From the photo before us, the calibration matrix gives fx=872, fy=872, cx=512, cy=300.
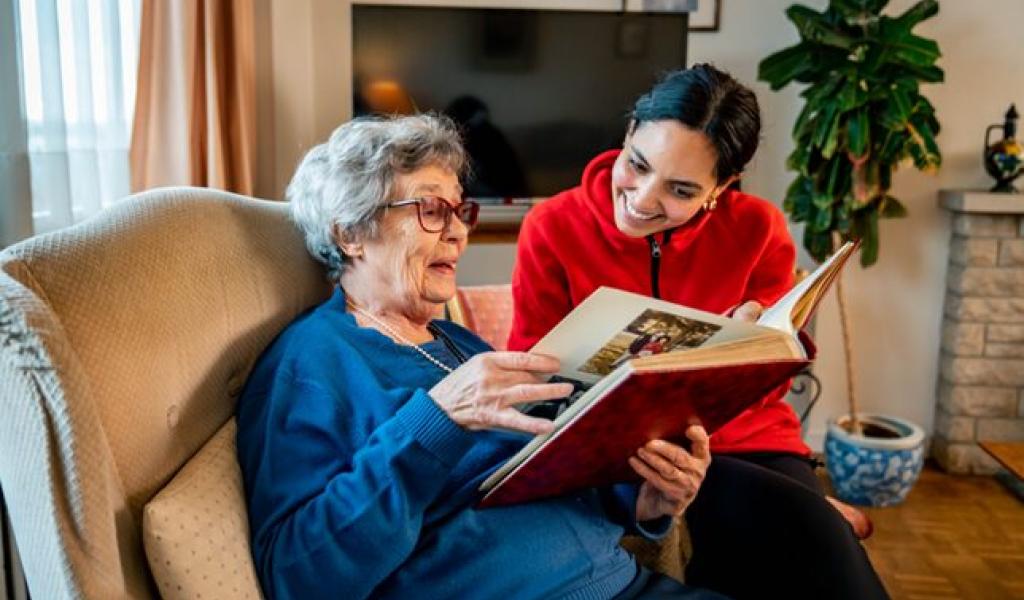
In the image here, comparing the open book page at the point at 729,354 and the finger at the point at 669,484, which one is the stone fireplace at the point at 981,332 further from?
the open book page at the point at 729,354

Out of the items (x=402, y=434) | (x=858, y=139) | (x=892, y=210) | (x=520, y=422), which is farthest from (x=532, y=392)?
(x=892, y=210)

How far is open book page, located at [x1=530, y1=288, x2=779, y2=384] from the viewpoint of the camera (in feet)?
3.10

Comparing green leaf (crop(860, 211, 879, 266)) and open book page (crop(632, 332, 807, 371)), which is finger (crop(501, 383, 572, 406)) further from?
green leaf (crop(860, 211, 879, 266))

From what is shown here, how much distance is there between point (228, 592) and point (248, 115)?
2.25m

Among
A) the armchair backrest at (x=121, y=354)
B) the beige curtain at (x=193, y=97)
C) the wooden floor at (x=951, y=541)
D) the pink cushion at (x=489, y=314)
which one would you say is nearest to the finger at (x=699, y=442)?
the armchair backrest at (x=121, y=354)

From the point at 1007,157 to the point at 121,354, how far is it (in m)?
2.99

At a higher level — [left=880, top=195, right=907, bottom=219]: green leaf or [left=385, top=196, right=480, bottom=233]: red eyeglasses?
[left=385, top=196, right=480, bottom=233]: red eyeglasses

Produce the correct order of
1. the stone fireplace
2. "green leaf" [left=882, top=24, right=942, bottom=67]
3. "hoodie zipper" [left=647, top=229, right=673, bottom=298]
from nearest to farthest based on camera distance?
"hoodie zipper" [left=647, top=229, right=673, bottom=298] → "green leaf" [left=882, top=24, right=942, bottom=67] → the stone fireplace

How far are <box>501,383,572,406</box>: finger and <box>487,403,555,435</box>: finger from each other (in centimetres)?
1

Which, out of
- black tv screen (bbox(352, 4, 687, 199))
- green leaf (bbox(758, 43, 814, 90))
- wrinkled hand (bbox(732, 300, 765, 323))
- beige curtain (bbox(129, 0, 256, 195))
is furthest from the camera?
black tv screen (bbox(352, 4, 687, 199))

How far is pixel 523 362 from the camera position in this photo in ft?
3.13

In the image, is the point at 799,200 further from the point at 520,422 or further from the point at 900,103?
the point at 520,422

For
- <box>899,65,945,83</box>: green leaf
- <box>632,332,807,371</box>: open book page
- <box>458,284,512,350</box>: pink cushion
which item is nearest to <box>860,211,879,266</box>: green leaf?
<box>899,65,945,83</box>: green leaf

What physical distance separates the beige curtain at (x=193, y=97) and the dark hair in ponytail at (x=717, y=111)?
1564 mm
